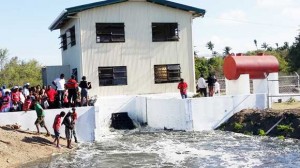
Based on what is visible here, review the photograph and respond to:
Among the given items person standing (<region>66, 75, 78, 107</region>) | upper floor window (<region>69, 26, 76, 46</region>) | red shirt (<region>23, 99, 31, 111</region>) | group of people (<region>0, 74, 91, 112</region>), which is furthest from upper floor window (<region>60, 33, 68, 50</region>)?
red shirt (<region>23, 99, 31, 111</region>)

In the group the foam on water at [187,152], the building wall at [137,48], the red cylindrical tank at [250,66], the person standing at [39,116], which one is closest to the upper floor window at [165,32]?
the building wall at [137,48]

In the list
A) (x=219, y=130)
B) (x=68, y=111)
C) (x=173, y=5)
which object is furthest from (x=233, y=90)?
(x=68, y=111)

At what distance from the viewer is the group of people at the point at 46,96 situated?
19.2 meters

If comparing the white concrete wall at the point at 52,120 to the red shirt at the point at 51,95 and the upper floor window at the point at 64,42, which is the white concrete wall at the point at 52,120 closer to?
the red shirt at the point at 51,95

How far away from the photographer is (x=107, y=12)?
25.9 m

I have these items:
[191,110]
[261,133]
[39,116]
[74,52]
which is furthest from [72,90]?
[261,133]

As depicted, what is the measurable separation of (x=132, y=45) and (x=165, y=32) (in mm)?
2299

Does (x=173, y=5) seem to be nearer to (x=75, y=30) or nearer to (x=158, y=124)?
(x=75, y=30)

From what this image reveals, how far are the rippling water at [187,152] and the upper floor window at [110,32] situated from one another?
727 cm

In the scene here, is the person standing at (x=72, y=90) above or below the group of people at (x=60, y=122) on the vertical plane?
above

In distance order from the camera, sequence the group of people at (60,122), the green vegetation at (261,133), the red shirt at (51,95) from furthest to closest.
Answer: the red shirt at (51,95) < the green vegetation at (261,133) < the group of people at (60,122)

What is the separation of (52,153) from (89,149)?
1518mm

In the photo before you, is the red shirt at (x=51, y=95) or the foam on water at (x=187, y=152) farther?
the red shirt at (x=51, y=95)

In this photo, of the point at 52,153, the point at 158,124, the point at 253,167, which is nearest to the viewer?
the point at 253,167
